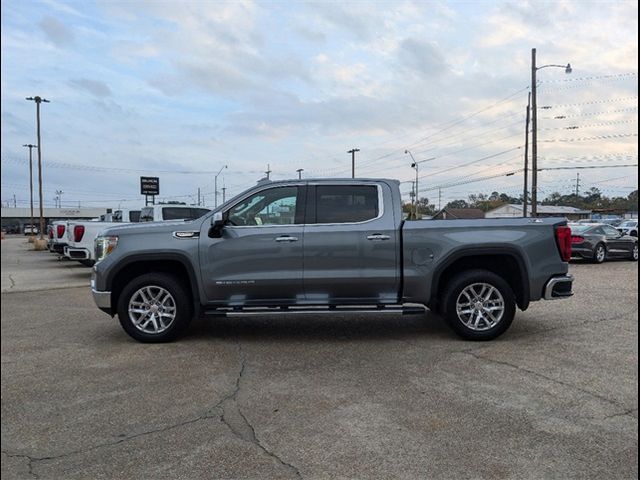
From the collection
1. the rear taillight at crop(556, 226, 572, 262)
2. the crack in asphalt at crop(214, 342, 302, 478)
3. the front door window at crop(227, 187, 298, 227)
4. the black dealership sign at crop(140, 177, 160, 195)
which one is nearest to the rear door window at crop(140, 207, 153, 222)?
the front door window at crop(227, 187, 298, 227)

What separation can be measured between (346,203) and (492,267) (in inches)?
79.6

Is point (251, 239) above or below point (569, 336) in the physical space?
above

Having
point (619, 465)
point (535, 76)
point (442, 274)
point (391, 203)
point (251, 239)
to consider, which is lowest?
point (619, 465)

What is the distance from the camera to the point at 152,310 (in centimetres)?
628

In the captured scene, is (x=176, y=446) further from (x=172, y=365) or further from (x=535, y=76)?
(x=535, y=76)

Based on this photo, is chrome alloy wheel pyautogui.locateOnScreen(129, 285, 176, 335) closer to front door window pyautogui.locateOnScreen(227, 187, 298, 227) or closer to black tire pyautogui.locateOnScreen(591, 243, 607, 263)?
front door window pyautogui.locateOnScreen(227, 187, 298, 227)

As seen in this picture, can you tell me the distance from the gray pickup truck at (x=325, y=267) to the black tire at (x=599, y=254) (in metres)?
12.0

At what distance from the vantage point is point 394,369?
5.26 meters

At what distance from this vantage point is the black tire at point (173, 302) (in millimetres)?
6211

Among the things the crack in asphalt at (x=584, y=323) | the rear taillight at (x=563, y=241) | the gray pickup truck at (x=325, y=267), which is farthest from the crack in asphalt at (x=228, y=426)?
the rear taillight at (x=563, y=241)

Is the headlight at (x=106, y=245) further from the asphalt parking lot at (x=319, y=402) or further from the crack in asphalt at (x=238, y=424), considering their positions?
the crack in asphalt at (x=238, y=424)

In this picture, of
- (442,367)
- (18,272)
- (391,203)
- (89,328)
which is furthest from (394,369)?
(18,272)

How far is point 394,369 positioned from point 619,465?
2.25m

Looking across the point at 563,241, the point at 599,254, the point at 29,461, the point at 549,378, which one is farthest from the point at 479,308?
the point at 599,254
